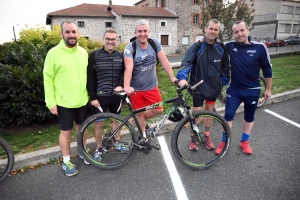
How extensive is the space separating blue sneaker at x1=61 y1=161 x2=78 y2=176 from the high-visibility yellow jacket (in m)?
0.95

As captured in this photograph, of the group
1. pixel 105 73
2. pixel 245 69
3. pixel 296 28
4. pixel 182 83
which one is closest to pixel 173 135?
pixel 182 83

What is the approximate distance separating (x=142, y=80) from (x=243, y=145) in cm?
216

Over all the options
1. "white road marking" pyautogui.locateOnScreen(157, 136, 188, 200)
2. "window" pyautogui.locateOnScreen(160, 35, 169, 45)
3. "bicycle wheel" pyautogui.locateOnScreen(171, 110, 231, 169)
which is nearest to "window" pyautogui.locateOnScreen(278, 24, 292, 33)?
"window" pyautogui.locateOnScreen(160, 35, 169, 45)

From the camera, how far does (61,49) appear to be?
2689mm

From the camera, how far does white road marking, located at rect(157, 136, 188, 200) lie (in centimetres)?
256

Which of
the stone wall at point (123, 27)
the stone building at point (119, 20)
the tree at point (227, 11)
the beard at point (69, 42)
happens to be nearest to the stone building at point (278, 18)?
the stone wall at point (123, 27)

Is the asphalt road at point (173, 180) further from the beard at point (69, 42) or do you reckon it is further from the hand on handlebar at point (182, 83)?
the beard at point (69, 42)

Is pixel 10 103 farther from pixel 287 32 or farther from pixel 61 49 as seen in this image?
pixel 287 32

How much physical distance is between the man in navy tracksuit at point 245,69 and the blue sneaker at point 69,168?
2347mm

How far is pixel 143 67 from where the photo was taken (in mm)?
3152

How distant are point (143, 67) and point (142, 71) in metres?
0.07

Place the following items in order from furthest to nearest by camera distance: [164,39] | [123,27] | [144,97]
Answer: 1. [164,39]
2. [123,27]
3. [144,97]

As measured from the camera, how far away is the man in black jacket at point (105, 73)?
114 inches

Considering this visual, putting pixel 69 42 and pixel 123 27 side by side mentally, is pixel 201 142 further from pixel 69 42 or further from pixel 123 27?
pixel 123 27
